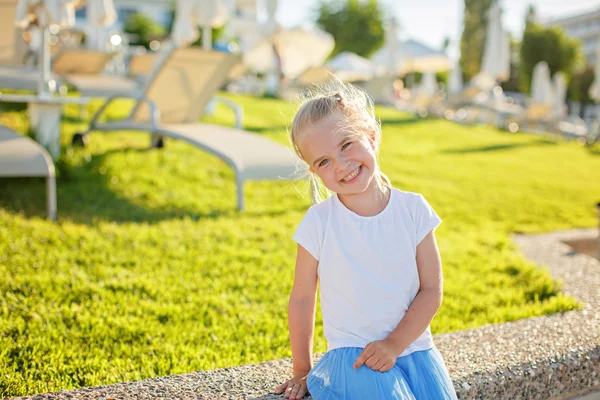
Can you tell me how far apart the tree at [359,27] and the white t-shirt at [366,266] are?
40094 millimetres

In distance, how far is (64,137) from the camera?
21.0ft

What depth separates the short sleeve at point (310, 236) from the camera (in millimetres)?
1776

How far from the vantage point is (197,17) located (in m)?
6.98

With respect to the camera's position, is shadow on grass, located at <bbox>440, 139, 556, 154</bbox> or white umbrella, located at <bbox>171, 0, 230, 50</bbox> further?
shadow on grass, located at <bbox>440, 139, 556, 154</bbox>

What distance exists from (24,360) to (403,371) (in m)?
1.46

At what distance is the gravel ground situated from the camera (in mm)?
1817

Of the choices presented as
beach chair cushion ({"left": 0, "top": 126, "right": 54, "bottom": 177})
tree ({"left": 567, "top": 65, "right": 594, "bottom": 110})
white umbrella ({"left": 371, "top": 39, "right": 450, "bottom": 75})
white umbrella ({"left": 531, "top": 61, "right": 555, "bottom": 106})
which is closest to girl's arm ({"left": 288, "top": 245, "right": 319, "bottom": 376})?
beach chair cushion ({"left": 0, "top": 126, "right": 54, "bottom": 177})

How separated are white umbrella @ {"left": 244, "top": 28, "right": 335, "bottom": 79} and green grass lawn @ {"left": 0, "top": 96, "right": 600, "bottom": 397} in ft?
34.5

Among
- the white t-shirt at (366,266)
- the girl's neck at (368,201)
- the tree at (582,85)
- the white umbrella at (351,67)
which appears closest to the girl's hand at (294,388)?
the white t-shirt at (366,266)

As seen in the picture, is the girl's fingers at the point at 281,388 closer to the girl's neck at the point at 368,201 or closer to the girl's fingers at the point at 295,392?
the girl's fingers at the point at 295,392

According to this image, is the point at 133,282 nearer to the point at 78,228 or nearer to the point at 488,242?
the point at 78,228

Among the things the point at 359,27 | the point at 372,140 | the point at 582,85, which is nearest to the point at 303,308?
the point at 372,140

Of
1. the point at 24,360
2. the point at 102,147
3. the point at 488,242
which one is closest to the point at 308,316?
the point at 24,360

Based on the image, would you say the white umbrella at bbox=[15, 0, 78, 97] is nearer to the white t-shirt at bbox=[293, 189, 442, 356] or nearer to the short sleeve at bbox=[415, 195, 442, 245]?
the white t-shirt at bbox=[293, 189, 442, 356]
